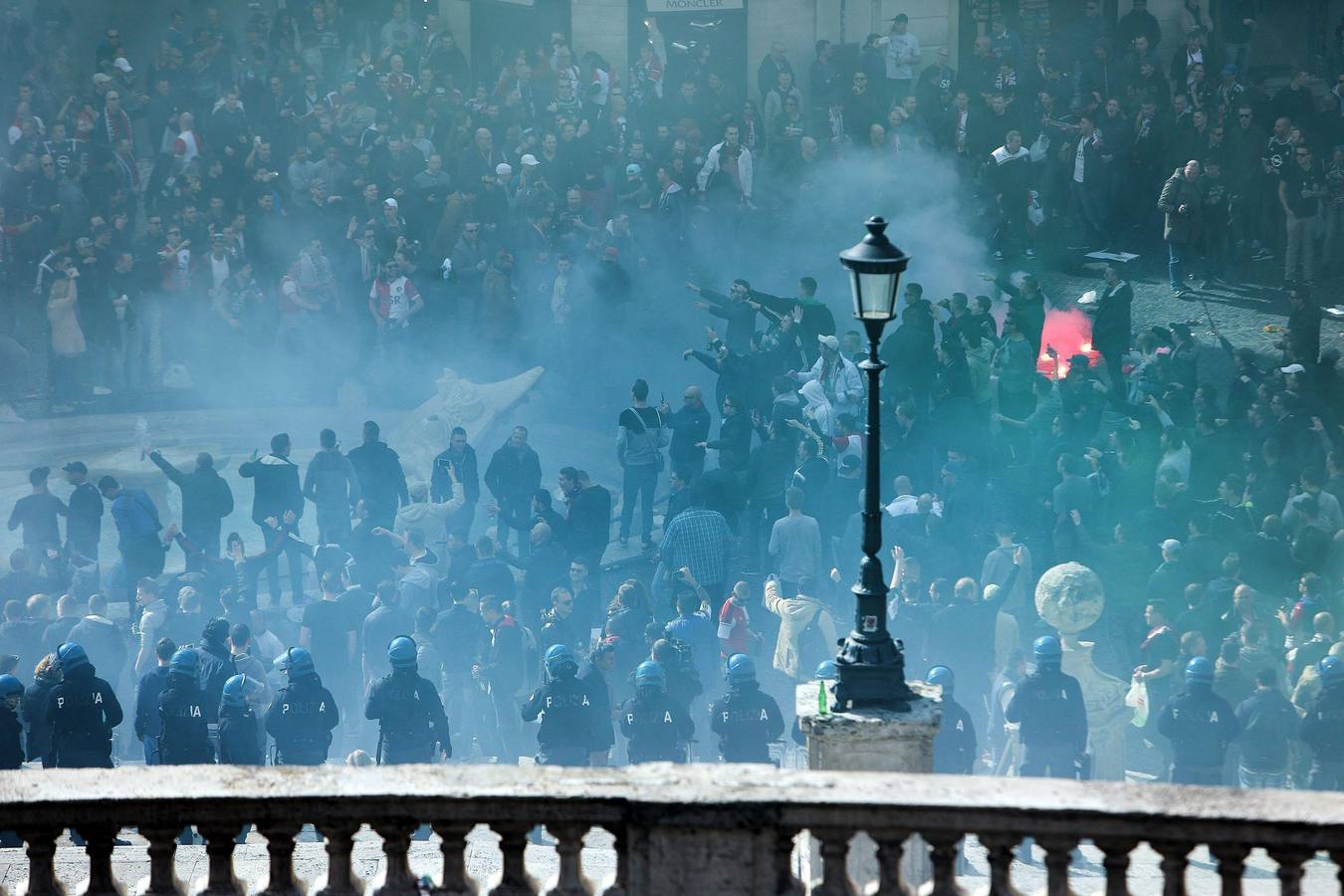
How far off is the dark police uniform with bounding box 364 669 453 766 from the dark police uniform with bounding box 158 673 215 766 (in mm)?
1100

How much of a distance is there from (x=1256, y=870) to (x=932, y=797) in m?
6.15

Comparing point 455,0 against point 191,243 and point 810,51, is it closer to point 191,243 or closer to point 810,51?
point 810,51

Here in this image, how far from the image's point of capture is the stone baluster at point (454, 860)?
5.75 metres

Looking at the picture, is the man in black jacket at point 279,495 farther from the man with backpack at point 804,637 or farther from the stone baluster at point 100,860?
the stone baluster at point 100,860

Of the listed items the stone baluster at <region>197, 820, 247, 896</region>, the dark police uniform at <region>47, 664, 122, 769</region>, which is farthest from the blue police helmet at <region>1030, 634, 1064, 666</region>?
the stone baluster at <region>197, 820, 247, 896</region>

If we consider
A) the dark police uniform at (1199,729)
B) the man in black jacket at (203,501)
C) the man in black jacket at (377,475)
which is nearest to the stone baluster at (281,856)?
the dark police uniform at (1199,729)

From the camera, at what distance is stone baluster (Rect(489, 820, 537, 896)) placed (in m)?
5.73

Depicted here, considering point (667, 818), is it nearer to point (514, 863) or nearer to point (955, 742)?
point (514, 863)

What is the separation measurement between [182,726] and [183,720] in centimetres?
4

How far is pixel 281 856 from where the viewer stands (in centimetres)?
586

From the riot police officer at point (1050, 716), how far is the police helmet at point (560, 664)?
296 cm

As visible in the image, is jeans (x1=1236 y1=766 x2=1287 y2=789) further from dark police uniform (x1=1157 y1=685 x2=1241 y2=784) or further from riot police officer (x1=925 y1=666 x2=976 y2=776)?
riot police officer (x1=925 y1=666 x2=976 y2=776)

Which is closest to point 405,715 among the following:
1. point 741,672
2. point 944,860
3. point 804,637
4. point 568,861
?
point 741,672

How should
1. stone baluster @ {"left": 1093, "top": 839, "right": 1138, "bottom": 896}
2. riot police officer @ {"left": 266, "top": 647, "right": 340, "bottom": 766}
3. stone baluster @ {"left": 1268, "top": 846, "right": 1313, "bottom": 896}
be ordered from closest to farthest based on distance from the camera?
stone baluster @ {"left": 1268, "top": 846, "right": 1313, "bottom": 896}
stone baluster @ {"left": 1093, "top": 839, "right": 1138, "bottom": 896}
riot police officer @ {"left": 266, "top": 647, "right": 340, "bottom": 766}
